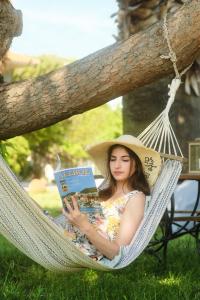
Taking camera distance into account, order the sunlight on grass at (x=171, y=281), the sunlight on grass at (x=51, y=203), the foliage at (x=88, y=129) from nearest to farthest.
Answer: the sunlight on grass at (x=171, y=281)
the sunlight on grass at (x=51, y=203)
the foliage at (x=88, y=129)

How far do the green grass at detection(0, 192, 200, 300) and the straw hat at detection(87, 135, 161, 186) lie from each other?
545 mm

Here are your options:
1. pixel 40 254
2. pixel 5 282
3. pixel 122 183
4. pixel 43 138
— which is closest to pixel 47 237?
pixel 40 254

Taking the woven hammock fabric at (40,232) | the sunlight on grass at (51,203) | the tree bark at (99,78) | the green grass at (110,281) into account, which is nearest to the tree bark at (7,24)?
the tree bark at (99,78)

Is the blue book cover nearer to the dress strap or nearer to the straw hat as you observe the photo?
the dress strap

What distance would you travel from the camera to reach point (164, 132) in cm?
331

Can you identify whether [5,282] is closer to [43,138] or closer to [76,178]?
[76,178]

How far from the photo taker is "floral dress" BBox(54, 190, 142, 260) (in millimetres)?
2926

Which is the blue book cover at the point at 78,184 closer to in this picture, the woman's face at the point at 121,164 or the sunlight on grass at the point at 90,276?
the woman's face at the point at 121,164

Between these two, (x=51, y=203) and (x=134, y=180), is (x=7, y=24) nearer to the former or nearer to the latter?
(x=134, y=180)

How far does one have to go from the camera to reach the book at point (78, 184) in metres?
2.77

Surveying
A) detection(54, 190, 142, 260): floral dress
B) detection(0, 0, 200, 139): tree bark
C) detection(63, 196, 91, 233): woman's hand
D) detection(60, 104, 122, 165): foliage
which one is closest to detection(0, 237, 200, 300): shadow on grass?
detection(54, 190, 142, 260): floral dress

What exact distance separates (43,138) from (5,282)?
19128 mm

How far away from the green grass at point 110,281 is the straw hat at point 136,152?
55cm

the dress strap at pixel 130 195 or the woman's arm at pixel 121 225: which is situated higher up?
the dress strap at pixel 130 195
